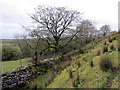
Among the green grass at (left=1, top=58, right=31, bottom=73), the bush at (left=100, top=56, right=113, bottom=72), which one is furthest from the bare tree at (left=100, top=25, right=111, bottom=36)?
the bush at (left=100, top=56, right=113, bottom=72)

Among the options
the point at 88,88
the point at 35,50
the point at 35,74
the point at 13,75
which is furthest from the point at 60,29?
the point at 88,88

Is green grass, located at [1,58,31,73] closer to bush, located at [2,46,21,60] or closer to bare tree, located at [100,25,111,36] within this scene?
bush, located at [2,46,21,60]

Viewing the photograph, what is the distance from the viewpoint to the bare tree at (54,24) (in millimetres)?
16641

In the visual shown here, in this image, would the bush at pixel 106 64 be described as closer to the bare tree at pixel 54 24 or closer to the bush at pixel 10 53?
the bare tree at pixel 54 24

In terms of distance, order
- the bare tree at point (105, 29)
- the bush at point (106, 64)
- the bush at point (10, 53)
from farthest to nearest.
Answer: the bare tree at point (105, 29)
the bush at point (10, 53)
the bush at point (106, 64)

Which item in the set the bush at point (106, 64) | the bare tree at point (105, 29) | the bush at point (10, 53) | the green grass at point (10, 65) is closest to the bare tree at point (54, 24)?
the green grass at point (10, 65)

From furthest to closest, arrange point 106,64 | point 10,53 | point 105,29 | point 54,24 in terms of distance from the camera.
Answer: point 105,29, point 10,53, point 54,24, point 106,64

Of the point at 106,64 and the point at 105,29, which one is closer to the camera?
the point at 106,64

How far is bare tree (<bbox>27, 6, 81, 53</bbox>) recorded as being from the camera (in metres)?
16.6

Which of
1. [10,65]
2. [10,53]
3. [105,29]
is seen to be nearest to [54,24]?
[10,65]

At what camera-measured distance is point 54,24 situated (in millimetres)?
16656

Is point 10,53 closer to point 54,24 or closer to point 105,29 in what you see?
point 54,24

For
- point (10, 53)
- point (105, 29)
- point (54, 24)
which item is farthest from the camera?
point (105, 29)

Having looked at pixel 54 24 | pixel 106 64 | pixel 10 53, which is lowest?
pixel 10 53
